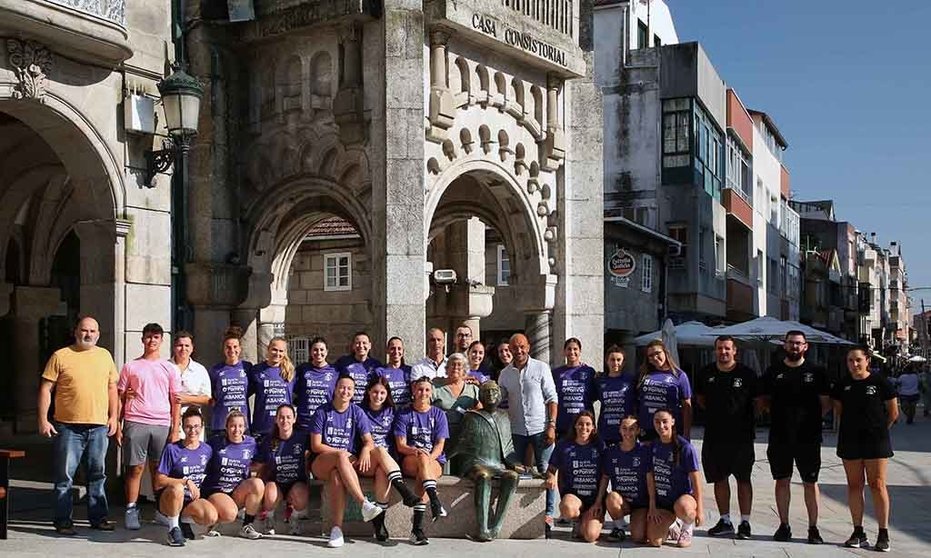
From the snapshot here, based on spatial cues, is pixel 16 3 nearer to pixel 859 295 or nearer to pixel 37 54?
pixel 37 54

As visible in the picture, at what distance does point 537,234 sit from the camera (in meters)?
13.8

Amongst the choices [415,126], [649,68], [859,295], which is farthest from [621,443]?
[859,295]

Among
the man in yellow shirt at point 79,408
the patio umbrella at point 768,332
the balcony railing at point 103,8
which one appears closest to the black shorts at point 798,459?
the man in yellow shirt at point 79,408

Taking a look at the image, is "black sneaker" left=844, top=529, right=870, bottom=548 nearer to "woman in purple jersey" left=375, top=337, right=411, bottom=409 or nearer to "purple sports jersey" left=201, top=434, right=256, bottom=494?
"woman in purple jersey" left=375, top=337, right=411, bottom=409

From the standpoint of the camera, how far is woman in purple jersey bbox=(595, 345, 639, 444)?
967 cm

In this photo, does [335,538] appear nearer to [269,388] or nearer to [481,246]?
[269,388]

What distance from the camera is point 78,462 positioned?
884 centimetres

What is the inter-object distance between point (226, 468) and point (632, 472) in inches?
132

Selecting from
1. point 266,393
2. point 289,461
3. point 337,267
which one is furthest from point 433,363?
point 337,267

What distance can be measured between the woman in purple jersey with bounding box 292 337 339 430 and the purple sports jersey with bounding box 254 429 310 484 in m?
0.37

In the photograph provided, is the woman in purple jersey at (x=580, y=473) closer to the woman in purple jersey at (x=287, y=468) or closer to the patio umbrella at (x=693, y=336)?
the woman in purple jersey at (x=287, y=468)

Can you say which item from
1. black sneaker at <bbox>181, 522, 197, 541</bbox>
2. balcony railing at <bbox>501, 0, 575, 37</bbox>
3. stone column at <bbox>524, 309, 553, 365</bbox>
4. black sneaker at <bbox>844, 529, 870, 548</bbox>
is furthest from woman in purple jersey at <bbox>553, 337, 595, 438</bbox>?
balcony railing at <bbox>501, 0, 575, 37</bbox>

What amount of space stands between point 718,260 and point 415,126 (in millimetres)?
24126

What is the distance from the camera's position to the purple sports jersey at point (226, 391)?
375 inches
